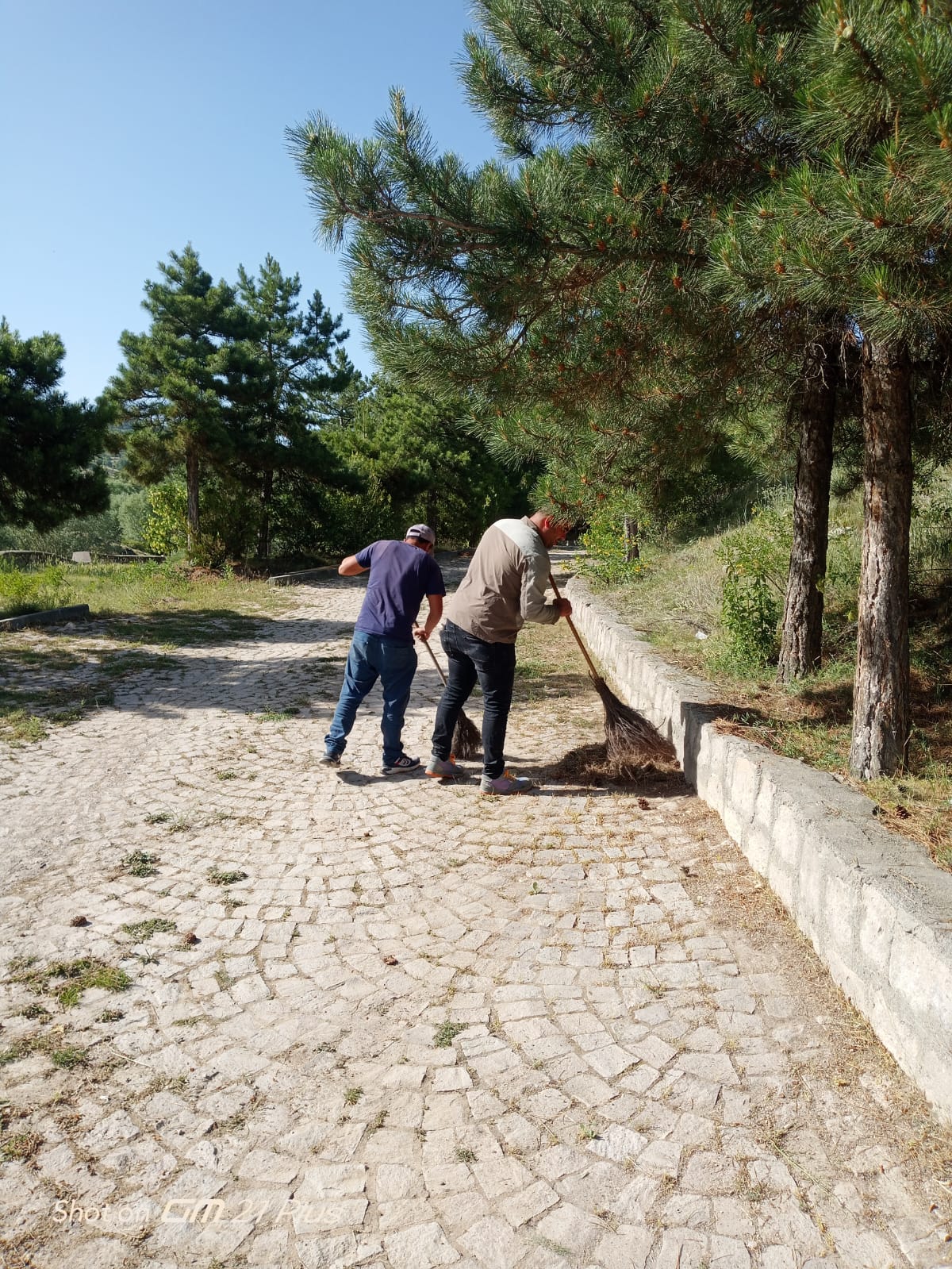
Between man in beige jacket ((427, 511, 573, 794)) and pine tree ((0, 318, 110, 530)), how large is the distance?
781 centimetres

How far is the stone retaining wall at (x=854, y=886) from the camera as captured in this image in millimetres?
2492

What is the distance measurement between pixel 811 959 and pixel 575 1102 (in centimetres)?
124

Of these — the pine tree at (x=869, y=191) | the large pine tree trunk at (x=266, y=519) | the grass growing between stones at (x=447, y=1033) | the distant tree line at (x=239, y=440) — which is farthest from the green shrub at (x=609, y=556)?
the grass growing between stones at (x=447, y=1033)

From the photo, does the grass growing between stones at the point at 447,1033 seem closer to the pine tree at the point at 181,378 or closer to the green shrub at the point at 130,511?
the pine tree at the point at 181,378

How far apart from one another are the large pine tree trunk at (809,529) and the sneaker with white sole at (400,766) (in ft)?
9.34

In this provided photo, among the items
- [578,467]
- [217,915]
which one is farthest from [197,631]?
[217,915]

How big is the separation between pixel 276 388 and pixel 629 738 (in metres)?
14.8

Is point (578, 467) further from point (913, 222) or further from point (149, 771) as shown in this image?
point (149, 771)

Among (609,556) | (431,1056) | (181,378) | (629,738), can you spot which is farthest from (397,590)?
(181,378)

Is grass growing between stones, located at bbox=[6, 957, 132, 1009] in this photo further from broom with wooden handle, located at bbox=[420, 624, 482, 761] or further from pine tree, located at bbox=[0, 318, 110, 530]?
pine tree, located at bbox=[0, 318, 110, 530]

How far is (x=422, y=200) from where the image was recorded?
156 inches

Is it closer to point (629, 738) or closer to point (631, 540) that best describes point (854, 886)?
point (629, 738)

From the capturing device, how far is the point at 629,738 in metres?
5.66

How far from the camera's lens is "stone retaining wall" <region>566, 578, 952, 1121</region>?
2492 mm
